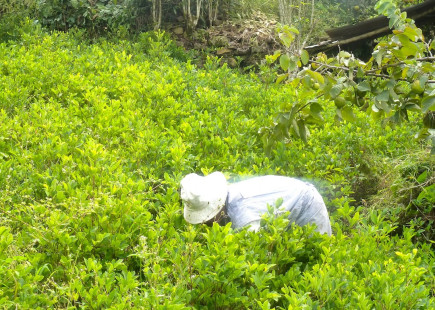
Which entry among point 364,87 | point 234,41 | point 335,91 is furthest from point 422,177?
point 234,41

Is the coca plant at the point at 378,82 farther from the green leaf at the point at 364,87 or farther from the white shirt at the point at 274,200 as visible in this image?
the white shirt at the point at 274,200

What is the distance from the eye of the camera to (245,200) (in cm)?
399

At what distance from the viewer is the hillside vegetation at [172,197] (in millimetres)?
3008

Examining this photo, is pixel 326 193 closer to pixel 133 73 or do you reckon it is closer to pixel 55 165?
pixel 55 165

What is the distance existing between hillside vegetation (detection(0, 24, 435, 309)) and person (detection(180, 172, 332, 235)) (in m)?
0.11

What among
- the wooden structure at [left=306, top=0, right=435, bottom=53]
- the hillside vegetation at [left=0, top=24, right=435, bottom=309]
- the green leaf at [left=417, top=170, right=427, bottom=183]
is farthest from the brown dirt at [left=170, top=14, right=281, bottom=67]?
the green leaf at [left=417, top=170, right=427, bottom=183]

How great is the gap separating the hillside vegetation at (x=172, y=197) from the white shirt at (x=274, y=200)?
210 mm

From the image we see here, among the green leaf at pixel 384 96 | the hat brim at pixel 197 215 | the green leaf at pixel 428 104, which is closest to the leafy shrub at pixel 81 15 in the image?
the hat brim at pixel 197 215

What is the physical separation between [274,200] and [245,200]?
20 cm

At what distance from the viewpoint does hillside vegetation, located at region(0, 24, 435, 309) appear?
301cm

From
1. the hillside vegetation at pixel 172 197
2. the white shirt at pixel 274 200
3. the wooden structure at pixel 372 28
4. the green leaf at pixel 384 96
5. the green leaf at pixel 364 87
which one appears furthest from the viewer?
the wooden structure at pixel 372 28

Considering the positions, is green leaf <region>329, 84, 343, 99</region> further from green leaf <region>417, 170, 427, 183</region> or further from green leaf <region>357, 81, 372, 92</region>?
green leaf <region>417, 170, 427, 183</region>

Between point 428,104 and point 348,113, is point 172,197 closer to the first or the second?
point 348,113

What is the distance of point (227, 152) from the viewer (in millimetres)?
5000
